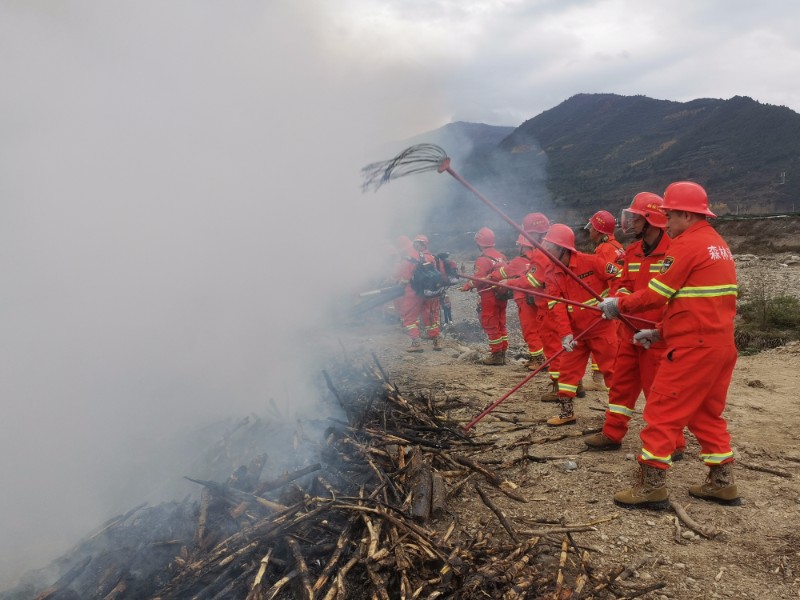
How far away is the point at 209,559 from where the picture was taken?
2.72 metres

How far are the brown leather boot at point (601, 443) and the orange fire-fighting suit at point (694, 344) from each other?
1.03 m

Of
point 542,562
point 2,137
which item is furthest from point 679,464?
point 2,137

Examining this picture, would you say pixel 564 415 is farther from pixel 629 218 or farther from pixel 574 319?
pixel 629 218

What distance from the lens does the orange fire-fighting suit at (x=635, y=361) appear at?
405 cm

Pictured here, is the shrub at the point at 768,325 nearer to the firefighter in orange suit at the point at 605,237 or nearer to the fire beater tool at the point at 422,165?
the firefighter in orange suit at the point at 605,237

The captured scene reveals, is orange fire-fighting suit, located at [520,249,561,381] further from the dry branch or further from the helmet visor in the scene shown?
the dry branch

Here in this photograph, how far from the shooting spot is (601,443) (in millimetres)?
4527

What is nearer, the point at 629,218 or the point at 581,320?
the point at 629,218

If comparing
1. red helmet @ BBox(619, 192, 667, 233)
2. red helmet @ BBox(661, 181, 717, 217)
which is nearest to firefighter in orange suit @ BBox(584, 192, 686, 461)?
red helmet @ BBox(619, 192, 667, 233)

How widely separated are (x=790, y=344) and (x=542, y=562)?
7.10 meters

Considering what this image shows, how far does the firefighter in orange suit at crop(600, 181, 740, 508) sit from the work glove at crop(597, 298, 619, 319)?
17cm

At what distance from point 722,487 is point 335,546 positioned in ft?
8.54

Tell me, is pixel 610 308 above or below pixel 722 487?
above

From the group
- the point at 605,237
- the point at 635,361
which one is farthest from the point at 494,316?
the point at 635,361
